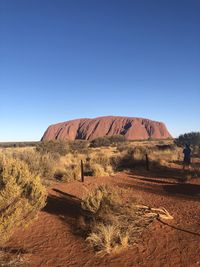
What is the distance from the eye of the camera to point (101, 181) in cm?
1542

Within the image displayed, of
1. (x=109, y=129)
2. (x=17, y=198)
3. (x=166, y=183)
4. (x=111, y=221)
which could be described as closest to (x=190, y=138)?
(x=166, y=183)

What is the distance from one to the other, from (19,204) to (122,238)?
256cm

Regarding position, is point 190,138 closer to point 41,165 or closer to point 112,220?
point 41,165

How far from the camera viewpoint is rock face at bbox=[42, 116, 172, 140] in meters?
109

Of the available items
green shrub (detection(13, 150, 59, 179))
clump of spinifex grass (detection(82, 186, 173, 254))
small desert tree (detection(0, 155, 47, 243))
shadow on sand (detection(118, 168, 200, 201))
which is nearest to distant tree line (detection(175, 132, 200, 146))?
shadow on sand (detection(118, 168, 200, 201))

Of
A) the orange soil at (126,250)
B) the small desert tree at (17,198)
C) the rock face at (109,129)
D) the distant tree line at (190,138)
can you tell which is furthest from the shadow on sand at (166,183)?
the rock face at (109,129)

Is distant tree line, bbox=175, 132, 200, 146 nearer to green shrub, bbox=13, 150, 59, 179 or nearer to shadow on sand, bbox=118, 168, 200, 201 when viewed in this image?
shadow on sand, bbox=118, 168, 200, 201

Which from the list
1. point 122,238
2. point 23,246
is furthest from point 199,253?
point 23,246

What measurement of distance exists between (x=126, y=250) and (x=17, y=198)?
9.73ft

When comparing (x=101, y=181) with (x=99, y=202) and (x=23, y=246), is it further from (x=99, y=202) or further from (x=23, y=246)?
(x=23, y=246)

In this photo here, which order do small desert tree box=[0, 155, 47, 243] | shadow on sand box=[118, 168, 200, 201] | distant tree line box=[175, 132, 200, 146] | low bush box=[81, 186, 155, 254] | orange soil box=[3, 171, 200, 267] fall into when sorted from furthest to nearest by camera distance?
distant tree line box=[175, 132, 200, 146] → shadow on sand box=[118, 168, 200, 201] → low bush box=[81, 186, 155, 254] → small desert tree box=[0, 155, 47, 243] → orange soil box=[3, 171, 200, 267]

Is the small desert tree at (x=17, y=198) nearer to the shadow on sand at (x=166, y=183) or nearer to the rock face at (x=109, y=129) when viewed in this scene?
the shadow on sand at (x=166, y=183)

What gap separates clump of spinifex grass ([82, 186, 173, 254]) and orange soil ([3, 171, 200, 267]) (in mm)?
216

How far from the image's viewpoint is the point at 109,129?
376 ft
